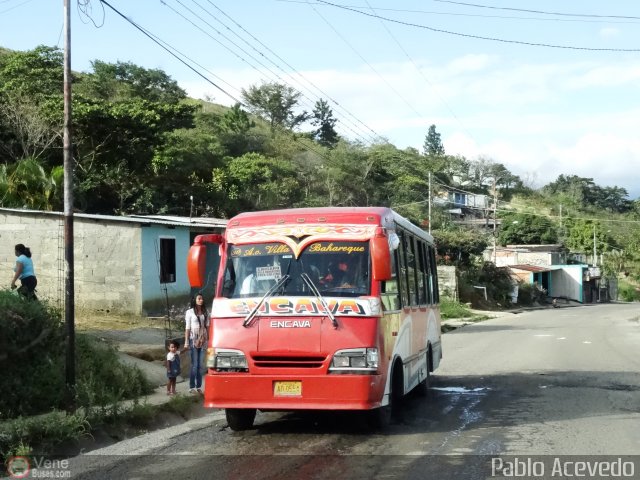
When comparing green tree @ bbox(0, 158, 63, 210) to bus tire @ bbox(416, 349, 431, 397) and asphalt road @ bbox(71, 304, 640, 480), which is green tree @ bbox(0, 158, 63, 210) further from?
bus tire @ bbox(416, 349, 431, 397)

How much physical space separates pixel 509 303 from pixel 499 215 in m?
35.0

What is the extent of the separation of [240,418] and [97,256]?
12.6 metres

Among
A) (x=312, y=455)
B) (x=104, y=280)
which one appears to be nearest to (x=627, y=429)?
(x=312, y=455)

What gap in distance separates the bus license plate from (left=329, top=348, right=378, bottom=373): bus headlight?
42 centimetres

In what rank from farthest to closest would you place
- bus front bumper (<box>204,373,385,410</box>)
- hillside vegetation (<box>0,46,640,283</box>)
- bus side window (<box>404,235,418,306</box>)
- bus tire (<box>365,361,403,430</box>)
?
hillside vegetation (<box>0,46,640,283</box>), bus side window (<box>404,235,418,306</box>), bus tire (<box>365,361,403,430</box>), bus front bumper (<box>204,373,385,410</box>)

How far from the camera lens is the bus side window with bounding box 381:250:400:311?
956 centimetres

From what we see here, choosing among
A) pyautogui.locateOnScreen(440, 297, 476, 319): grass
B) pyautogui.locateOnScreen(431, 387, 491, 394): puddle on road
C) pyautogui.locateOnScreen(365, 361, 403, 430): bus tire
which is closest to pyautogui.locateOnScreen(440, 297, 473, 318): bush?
pyautogui.locateOnScreen(440, 297, 476, 319): grass

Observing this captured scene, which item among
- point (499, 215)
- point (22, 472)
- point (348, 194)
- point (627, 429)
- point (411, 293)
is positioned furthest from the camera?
point (499, 215)

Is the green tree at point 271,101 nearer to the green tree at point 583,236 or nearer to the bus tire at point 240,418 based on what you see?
the green tree at point 583,236

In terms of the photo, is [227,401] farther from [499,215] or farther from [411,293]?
[499,215]

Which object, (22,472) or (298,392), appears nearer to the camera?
(22,472)

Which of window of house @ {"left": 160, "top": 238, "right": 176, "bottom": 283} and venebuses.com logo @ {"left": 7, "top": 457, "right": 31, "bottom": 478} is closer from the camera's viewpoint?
venebuses.com logo @ {"left": 7, "top": 457, "right": 31, "bottom": 478}

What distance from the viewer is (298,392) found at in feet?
29.2

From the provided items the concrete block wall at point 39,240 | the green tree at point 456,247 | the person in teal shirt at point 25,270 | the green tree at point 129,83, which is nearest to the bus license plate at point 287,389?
the person in teal shirt at point 25,270
